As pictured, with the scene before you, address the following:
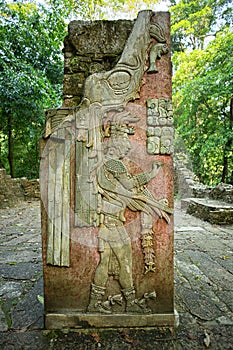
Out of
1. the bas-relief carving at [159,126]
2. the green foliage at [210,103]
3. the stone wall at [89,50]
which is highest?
the green foliage at [210,103]

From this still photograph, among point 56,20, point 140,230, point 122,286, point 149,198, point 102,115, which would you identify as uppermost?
point 56,20

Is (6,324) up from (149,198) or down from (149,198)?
down

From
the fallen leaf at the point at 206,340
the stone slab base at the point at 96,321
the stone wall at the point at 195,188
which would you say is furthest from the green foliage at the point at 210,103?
the stone slab base at the point at 96,321

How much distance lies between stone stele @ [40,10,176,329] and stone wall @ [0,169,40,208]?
717 centimetres

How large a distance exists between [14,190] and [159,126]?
8761 mm

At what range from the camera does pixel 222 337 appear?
1.74 meters

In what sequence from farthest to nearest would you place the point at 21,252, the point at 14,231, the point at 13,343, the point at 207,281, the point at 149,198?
the point at 14,231
the point at 21,252
the point at 207,281
the point at 149,198
the point at 13,343

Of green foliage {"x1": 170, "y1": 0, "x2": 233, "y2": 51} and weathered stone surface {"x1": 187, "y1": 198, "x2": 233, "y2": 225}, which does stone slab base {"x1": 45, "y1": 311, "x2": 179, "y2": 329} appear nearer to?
weathered stone surface {"x1": 187, "y1": 198, "x2": 233, "y2": 225}

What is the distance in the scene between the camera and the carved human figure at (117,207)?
1837 millimetres

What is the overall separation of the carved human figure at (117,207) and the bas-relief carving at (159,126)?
13 cm

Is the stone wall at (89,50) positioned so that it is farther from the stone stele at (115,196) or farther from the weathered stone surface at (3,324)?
the weathered stone surface at (3,324)

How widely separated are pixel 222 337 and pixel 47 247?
137 centimetres

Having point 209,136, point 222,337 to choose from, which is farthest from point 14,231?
point 209,136

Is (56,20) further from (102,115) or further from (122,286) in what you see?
(122,286)
